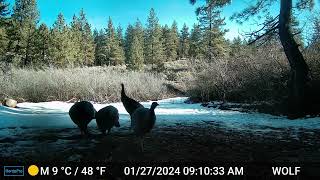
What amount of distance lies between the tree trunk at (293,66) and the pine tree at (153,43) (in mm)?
66562

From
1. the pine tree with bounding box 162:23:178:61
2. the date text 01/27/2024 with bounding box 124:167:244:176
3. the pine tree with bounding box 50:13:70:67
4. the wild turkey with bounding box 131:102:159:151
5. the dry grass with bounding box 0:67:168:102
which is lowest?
the date text 01/27/2024 with bounding box 124:167:244:176

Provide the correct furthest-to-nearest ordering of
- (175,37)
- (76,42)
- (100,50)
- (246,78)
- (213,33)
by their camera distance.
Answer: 1. (175,37)
2. (100,50)
3. (76,42)
4. (213,33)
5. (246,78)

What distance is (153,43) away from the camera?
80.9 m

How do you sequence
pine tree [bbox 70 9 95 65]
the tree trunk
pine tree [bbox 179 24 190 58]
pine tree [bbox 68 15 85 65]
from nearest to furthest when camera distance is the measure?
the tree trunk, pine tree [bbox 68 15 85 65], pine tree [bbox 70 9 95 65], pine tree [bbox 179 24 190 58]

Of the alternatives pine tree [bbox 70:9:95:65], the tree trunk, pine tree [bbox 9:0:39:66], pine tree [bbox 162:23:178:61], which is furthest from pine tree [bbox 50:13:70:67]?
the tree trunk

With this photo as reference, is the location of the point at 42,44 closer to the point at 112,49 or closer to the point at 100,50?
the point at 112,49

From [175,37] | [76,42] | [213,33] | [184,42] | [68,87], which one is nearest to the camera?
[68,87]

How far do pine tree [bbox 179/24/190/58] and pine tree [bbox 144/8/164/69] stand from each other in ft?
42.5

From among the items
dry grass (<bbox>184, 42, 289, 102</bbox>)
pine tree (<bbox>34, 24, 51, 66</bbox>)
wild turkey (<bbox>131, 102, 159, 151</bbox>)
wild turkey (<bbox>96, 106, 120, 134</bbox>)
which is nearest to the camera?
wild turkey (<bbox>131, 102, 159, 151</bbox>)

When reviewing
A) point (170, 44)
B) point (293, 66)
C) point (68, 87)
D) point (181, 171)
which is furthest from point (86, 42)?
point (181, 171)

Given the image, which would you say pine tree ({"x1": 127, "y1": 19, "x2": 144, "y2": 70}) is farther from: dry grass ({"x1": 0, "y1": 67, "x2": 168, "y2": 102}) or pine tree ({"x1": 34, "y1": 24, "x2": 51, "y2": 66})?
dry grass ({"x1": 0, "y1": 67, "x2": 168, "y2": 102})

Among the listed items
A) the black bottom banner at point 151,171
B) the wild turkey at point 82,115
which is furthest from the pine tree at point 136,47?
the black bottom banner at point 151,171

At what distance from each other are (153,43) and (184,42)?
18.6m

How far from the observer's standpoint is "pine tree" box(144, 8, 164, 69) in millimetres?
79875
